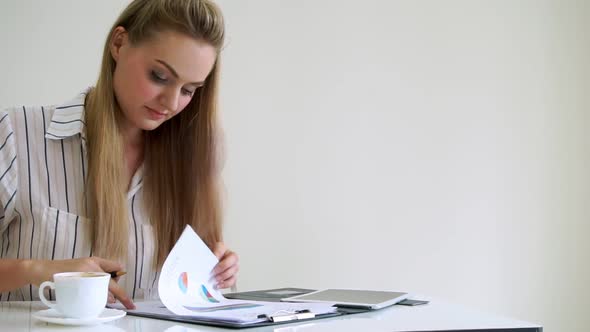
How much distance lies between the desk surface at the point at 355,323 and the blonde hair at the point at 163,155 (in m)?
0.29

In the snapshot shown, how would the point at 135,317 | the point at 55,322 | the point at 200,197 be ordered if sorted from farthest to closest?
1. the point at 200,197
2. the point at 135,317
3. the point at 55,322

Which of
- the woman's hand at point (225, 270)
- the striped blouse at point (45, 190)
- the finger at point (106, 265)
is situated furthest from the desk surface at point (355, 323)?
the woman's hand at point (225, 270)

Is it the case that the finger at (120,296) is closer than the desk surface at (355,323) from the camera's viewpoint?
No

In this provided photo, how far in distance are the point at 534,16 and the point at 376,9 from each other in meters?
0.64

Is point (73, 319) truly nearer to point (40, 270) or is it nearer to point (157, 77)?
point (40, 270)

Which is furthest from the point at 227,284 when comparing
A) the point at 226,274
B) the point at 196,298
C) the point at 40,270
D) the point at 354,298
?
the point at 40,270

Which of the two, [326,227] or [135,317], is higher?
[326,227]

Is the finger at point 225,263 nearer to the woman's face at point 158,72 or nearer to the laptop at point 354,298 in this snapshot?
the laptop at point 354,298

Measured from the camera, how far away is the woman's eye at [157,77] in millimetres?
1312

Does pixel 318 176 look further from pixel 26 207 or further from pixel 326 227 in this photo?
pixel 26 207

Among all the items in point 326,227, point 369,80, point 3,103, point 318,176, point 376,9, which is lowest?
point 326,227

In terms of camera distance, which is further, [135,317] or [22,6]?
[22,6]

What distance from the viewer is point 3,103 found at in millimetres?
1787

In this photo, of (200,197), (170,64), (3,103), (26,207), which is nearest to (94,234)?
(26,207)
